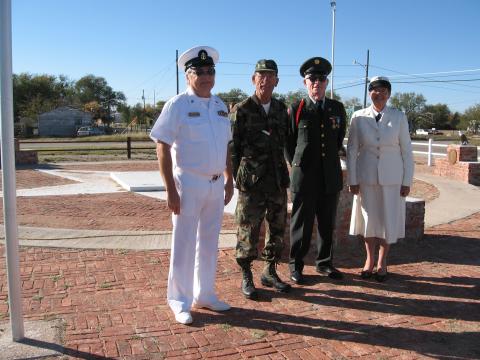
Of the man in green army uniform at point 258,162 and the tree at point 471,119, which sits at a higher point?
the tree at point 471,119

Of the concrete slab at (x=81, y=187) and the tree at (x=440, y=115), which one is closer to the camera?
the concrete slab at (x=81, y=187)

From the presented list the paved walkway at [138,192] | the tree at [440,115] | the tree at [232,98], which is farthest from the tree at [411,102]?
the paved walkway at [138,192]

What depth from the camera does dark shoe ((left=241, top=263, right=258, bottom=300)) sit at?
4117 mm

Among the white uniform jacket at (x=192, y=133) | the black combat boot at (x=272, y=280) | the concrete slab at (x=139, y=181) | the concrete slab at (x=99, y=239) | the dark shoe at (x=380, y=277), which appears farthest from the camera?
the concrete slab at (x=139, y=181)

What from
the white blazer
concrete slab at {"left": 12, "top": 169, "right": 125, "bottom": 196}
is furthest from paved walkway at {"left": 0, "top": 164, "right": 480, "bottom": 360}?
concrete slab at {"left": 12, "top": 169, "right": 125, "bottom": 196}

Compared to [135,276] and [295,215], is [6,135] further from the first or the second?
[295,215]

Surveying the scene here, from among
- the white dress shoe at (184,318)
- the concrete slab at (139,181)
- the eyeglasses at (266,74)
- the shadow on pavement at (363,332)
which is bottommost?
the shadow on pavement at (363,332)

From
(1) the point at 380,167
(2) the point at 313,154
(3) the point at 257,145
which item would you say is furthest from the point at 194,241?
(1) the point at 380,167

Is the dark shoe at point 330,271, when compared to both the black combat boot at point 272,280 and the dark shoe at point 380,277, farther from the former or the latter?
the black combat boot at point 272,280

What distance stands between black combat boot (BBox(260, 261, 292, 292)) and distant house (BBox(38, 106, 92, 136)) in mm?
61200

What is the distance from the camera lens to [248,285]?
420 centimetres

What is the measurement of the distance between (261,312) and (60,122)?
210ft

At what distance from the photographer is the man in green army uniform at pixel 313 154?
4.34 m

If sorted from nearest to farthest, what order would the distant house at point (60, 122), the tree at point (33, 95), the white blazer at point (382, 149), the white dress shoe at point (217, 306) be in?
the white dress shoe at point (217, 306)
the white blazer at point (382, 149)
the distant house at point (60, 122)
the tree at point (33, 95)
